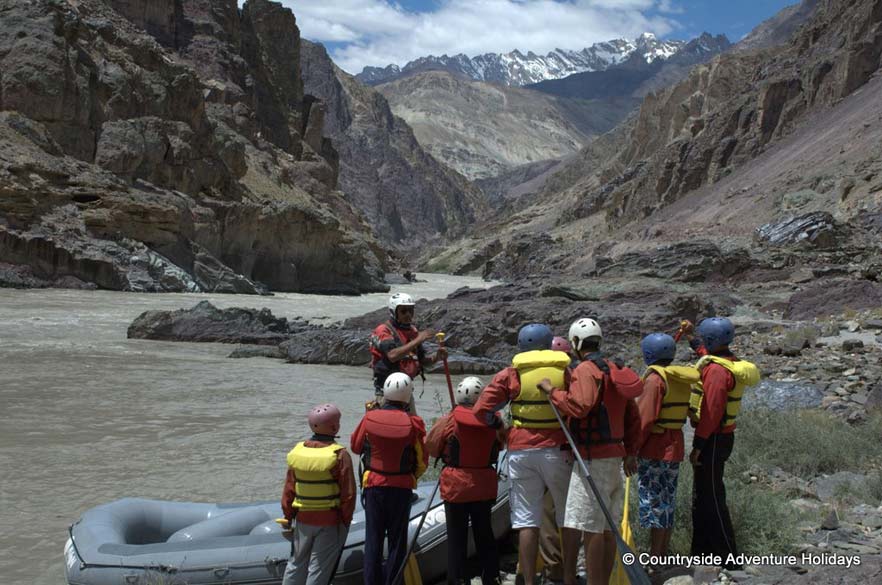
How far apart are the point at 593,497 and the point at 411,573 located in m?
1.20

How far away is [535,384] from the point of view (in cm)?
459

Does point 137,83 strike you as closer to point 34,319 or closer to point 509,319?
point 34,319

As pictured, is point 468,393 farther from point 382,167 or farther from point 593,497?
point 382,167

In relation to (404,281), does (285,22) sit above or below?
above

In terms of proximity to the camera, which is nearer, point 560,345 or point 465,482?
point 465,482

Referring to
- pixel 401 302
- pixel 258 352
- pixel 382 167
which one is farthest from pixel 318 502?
pixel 382 167

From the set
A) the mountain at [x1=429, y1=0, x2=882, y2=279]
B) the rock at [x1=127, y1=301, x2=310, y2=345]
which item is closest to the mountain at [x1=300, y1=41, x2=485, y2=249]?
the mountain at [x1=429, y1=0, x2=882, y2=279]

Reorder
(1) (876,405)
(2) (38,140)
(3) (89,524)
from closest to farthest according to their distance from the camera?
1. (3) (89,524)
2. (1) (876,405)
3. (2) (38,140)

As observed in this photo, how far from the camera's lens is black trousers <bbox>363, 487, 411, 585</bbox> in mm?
4648

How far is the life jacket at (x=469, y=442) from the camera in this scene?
15.6ft

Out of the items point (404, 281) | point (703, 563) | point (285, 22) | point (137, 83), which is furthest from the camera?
point (285, 22)

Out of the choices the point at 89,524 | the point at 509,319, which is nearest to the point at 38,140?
the point at 509,319

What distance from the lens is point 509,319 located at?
20.3 m

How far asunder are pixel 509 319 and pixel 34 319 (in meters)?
13.0
